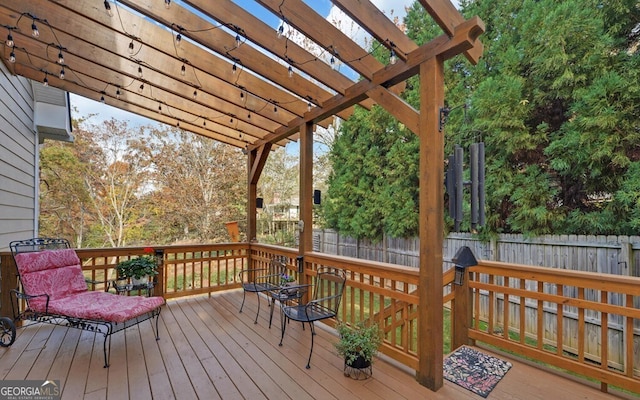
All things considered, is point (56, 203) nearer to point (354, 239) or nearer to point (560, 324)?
point (354, 239)

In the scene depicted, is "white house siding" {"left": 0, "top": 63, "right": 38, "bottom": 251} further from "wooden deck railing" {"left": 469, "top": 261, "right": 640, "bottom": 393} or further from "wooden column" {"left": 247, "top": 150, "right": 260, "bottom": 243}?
"wooden deck railing" {"left": 469, "top": 261, "right": 640, "bottom": 393}

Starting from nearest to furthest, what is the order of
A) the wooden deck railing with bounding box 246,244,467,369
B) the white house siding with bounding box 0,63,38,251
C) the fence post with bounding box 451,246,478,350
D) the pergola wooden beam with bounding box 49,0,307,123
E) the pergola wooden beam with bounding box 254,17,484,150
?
the pergola wooden beam with bounding box 254,17,484,150 < the wooden deck railing with bounding box 246,244,467,369 < the pergola wooden beam with bounding box 49,0,307,123 < the fence post with bounding box 451,246,478,350 < the white house siding with bounding box 0,63,38,251

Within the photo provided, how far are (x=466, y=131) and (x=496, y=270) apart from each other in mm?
2545

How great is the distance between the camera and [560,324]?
2590 mm

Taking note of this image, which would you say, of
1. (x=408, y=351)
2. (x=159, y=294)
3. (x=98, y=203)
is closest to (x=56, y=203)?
(x=98, y=203)

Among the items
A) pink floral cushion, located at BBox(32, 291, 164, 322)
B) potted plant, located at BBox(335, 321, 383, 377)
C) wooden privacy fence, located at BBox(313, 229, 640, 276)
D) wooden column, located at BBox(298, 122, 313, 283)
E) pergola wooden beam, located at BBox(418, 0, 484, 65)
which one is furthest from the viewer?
wooden column, located at BBox(298, 122, 313, 283)

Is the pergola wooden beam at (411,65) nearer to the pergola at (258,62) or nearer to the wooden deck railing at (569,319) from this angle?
the pergola at (258,62)

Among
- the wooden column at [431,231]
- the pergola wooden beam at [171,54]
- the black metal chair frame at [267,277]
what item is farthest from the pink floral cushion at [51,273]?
the wooden column at [431,231]

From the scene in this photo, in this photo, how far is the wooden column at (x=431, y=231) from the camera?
2.43 metres

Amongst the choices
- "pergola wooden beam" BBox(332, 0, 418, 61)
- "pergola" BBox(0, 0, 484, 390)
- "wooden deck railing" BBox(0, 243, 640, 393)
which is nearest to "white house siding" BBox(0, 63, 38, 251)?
"pergola" BBox(0, 0, 484, 390)

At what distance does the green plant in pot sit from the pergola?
213 cm

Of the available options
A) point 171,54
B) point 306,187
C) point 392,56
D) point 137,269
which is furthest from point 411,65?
point 137,269

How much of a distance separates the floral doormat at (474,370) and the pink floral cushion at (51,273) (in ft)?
13.8

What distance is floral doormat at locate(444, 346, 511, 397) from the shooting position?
8.11 feet
